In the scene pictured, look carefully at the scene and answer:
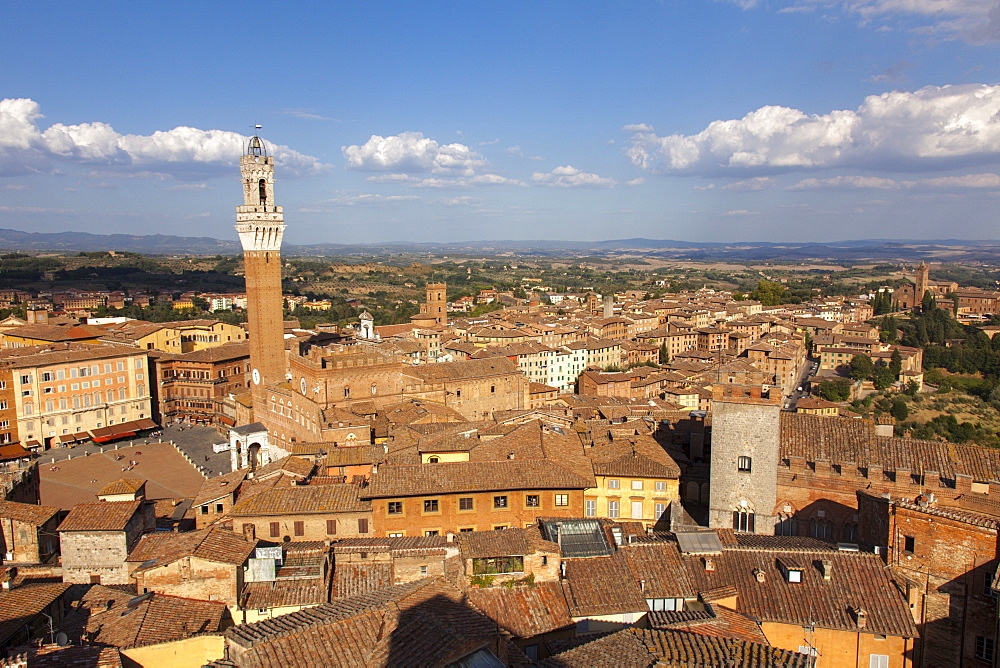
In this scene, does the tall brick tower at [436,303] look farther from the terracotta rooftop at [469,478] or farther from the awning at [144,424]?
the terracotta rooftop at [469,478]

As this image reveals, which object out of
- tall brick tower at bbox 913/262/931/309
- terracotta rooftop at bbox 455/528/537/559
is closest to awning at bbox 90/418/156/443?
terracotta rooftop at bbox 455/528/537/559

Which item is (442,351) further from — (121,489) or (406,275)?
(406,275)

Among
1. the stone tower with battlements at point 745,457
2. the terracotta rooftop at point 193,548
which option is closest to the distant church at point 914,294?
the stone tower with battlements at point 745,457

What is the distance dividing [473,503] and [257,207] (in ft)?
97.9

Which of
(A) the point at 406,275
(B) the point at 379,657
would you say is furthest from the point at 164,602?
(A) the point at 406,275

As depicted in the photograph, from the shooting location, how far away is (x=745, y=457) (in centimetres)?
1997

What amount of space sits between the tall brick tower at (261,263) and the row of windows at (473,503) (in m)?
26.1

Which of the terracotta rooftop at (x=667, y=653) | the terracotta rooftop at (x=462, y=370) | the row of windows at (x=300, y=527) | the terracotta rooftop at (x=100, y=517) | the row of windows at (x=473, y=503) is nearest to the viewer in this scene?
the terracotta rooftop at (x=667, y=653)

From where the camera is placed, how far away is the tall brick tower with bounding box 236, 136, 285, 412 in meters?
41.9

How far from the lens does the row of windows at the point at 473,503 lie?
18.5 meters

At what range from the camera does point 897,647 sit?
13.1 meters

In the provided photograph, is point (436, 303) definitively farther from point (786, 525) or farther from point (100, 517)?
point (100, 517)

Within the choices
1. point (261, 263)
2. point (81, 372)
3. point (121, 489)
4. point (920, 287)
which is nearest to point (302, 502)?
point (121, 489)

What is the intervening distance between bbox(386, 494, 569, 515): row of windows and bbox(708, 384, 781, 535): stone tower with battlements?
15.7 ft
